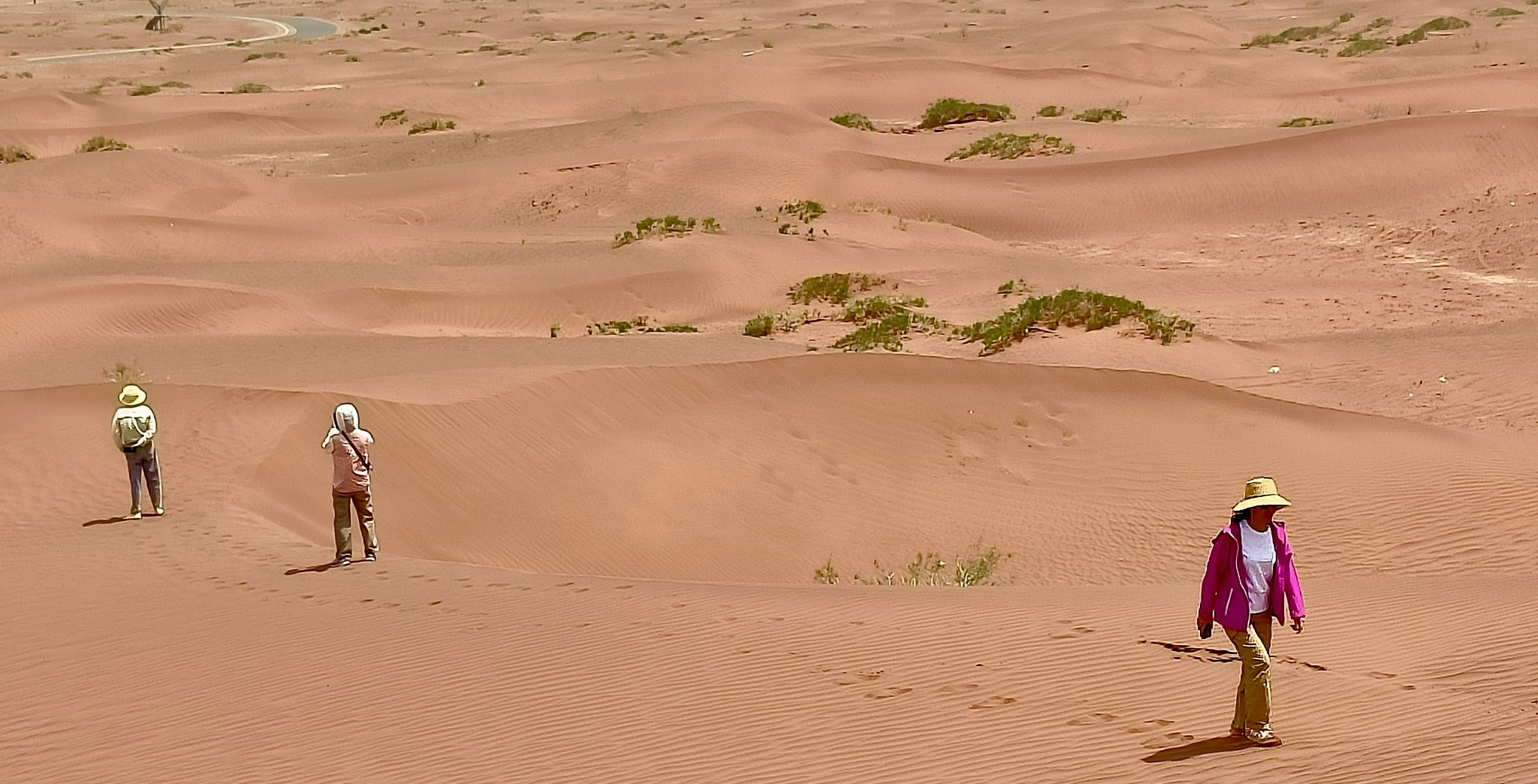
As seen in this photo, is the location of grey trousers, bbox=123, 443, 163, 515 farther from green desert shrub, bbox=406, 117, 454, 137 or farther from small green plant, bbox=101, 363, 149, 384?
green desert shrub, bbox=406, 117, 454, 137

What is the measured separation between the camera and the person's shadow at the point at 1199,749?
6.99 meters

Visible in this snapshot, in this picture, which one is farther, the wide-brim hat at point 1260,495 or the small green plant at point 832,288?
the small green plant at point 832,288

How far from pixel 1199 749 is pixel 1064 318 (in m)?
14.6

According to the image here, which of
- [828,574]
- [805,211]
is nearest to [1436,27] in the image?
[805,211]

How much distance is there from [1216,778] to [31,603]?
298 inches

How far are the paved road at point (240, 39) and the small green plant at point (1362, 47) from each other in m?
44.8

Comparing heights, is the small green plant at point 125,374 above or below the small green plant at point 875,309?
above

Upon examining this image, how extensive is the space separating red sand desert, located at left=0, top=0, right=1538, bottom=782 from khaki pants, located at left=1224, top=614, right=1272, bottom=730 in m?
0.24

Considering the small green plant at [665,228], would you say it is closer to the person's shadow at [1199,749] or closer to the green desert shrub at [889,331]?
the green desert shrub at [889,331]

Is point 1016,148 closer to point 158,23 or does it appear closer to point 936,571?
point 936,571

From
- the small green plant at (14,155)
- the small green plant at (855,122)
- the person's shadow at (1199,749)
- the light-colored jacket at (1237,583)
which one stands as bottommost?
the person's shadow at (1199,749)

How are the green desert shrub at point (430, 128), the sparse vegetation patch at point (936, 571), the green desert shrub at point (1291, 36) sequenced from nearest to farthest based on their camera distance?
1. the sparse vegetation patch at point (936, 571)
2. the green desert shrub at point (430, 128)
3. the green desert shrub at point (1291, 36)

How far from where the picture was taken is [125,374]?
17.3 m

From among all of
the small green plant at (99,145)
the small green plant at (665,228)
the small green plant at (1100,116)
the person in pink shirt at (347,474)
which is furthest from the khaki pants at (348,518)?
the small green plant at (1100,116)
